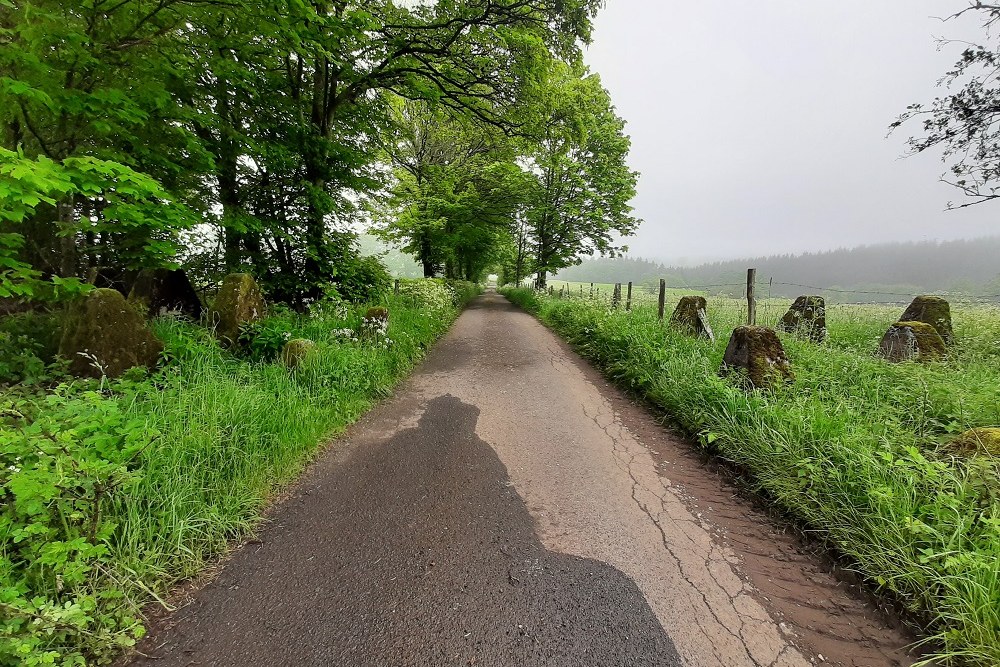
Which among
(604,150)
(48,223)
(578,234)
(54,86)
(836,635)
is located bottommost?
(836,635)

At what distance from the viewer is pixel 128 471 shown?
2135 mm

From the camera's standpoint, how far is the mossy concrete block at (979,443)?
244 centimetres

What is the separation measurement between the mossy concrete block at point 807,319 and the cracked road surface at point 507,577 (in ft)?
16.8

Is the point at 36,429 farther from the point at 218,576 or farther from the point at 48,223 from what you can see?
the point at 48,223

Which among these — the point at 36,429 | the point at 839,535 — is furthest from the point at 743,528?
the point at 36,429

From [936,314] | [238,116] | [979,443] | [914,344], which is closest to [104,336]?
[238,116]

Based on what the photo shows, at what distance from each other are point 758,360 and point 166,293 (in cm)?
876

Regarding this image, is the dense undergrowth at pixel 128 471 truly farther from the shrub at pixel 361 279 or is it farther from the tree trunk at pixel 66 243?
the shrub at pixel 361 279

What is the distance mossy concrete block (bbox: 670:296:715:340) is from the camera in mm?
6148

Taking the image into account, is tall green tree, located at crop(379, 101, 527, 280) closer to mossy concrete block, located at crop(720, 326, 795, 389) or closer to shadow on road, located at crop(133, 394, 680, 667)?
mossy concrete block, located at crop(720, 326, 795, 389)

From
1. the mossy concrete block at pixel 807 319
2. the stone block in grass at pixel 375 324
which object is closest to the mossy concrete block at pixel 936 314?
the mossy concrete block at pixel 807 319

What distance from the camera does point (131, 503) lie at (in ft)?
6.50

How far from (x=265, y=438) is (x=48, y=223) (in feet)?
14.7

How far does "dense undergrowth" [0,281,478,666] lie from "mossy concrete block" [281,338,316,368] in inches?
4.2
